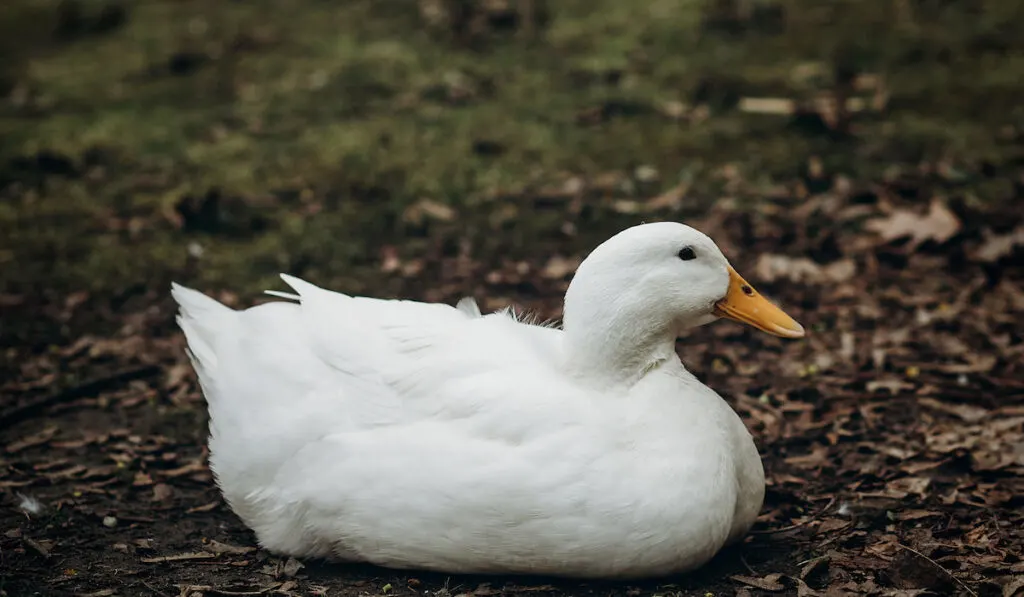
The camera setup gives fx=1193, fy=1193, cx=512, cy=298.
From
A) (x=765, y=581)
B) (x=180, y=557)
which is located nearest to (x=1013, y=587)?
(x=765, y=581)

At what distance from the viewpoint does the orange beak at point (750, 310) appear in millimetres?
4180

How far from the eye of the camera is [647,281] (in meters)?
3.98

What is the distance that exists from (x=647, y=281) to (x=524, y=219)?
3.43m

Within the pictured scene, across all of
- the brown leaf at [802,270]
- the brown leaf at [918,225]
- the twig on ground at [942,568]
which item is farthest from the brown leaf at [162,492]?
the brown leaf at [918,225]

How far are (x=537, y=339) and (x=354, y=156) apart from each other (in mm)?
4353

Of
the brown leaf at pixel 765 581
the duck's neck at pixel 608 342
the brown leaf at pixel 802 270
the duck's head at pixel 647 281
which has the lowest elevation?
the brown leaf at pixel 765 581

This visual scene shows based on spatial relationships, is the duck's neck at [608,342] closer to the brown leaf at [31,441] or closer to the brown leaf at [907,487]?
the brown leaf at [907,487]

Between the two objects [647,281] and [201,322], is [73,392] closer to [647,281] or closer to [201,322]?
[201,322]

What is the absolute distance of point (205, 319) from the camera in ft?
15.5

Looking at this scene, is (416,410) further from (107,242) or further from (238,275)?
(107,242)

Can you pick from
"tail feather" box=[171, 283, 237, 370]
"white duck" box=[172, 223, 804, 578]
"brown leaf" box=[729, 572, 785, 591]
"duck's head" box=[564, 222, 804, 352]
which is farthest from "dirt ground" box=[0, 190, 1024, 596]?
"duck's head" box=[564, 222, 804, 352]

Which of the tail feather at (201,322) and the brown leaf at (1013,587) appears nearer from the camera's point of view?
the brown leaf at (1013,587)

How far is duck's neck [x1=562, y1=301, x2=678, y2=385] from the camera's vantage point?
400 centimetres

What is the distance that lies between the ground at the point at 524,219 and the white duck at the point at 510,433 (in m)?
0.24
